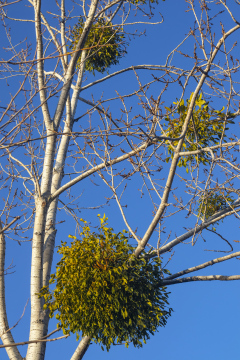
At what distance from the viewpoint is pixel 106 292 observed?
164 inches

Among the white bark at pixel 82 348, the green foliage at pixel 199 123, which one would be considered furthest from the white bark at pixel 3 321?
the green foliage at pixel 199 123

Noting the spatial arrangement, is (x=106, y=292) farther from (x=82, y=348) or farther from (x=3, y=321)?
(x=3, y=321)

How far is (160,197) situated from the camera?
4434 mm

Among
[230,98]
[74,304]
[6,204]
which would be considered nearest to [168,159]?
[230,98]

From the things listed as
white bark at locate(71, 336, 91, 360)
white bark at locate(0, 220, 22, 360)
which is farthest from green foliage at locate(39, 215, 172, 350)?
white bark at locate(0, 220, 22, 360)

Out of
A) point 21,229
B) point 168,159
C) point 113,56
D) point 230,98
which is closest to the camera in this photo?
point 230,98

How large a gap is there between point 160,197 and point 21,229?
2.30 meters

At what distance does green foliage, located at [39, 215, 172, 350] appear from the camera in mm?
4117

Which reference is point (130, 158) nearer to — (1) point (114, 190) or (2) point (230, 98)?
(1) point (114, 190)

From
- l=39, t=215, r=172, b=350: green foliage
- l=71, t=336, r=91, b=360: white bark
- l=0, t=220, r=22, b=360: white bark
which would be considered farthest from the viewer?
l=0, t=220, r=22, b=360: white bark

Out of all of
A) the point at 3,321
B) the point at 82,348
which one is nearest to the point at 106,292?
the point at 82,348

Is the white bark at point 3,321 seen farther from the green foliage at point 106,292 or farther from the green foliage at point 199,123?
the green foliage at point 199,123

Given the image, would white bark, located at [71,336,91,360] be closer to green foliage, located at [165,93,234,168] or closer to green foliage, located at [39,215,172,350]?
green foliage, located at [39,215,172,350]

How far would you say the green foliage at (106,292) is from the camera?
4.12 meters
